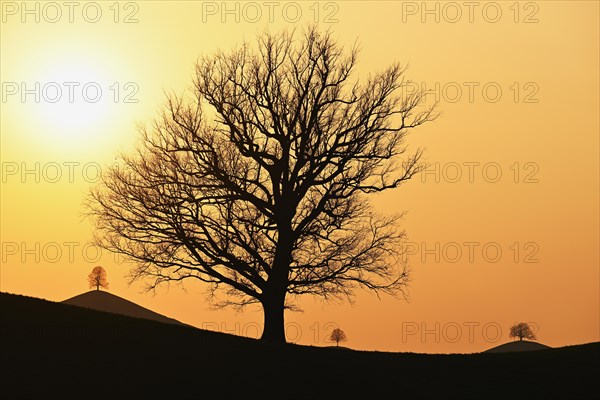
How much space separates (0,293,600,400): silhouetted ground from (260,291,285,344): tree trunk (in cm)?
432

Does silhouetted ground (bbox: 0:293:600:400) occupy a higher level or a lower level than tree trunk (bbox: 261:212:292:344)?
lower

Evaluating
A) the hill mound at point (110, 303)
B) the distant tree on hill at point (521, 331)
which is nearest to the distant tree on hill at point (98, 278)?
the hill mound at point (110, 303)

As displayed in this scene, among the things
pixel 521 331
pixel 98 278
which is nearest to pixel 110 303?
pixel 98 278

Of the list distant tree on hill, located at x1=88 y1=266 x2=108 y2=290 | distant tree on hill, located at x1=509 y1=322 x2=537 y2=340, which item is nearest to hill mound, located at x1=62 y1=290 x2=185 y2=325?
distant tree on hill, located at x1=88 y1=266 x2=108 y2=290

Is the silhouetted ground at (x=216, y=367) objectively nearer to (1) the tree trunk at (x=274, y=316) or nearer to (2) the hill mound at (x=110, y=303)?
(1) the tree trunk at (x=274, y=316)

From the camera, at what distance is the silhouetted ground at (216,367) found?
32469 millimetres

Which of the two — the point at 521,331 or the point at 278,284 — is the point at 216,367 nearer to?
the point at 278,284

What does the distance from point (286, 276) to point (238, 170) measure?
5.71 meters

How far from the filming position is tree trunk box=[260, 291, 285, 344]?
153ft

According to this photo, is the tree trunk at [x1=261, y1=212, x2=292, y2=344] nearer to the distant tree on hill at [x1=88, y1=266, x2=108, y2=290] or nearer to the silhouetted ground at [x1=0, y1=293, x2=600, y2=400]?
the silhouetted ground at [x1=0, y1=293, x2=600, y2=400]

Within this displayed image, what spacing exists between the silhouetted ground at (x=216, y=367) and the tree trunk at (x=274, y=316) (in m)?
4.32

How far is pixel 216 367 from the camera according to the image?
116ft

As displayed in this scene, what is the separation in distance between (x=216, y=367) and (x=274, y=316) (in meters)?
11.7

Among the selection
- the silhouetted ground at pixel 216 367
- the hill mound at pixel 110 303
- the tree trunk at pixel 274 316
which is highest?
the hill mound at pixel 110 303
